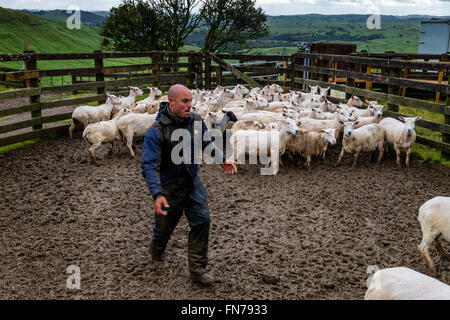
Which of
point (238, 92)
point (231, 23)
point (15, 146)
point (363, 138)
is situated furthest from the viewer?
point (231, 23)

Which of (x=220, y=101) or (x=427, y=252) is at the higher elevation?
(x=220, y=101)

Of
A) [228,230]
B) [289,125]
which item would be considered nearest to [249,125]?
[289,125]

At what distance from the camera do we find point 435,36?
29234mm

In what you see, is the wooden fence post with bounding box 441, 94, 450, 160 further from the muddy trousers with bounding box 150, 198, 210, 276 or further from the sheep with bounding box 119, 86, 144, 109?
the sheep with bounding box 119, 86, 144, 109

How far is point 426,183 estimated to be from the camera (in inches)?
311

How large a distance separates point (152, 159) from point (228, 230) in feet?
6.99

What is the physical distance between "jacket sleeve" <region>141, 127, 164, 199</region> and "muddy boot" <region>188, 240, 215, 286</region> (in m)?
0.82

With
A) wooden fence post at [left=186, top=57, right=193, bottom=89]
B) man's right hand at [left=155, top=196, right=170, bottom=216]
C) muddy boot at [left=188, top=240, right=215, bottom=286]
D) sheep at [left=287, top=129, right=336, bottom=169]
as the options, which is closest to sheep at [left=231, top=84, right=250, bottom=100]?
wooden fence post at [left=186, top=57, right=193, bottom=89]

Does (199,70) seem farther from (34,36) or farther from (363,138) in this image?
(34,36)

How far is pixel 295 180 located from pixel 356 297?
13.4 feet

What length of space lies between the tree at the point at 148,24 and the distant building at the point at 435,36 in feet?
54.1

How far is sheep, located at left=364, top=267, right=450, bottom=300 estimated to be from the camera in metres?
3.03
